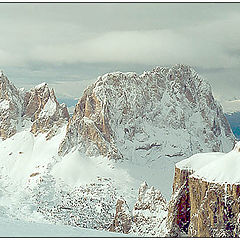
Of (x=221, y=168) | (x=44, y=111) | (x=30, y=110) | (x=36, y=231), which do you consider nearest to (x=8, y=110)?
(x=30, y=110)

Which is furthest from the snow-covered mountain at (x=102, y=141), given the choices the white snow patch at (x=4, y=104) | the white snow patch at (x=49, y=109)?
the white snow patch at (x=4, y=104)

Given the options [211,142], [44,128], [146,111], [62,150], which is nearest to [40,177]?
[62,150]

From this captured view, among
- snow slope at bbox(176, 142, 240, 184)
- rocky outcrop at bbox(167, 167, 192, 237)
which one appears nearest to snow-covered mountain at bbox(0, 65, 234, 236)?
rocky outcrop at bbox(167, 167, 192, 237)

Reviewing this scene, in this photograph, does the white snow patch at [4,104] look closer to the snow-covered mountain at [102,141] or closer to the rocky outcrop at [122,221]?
the snow-covered mountain at [102,141]

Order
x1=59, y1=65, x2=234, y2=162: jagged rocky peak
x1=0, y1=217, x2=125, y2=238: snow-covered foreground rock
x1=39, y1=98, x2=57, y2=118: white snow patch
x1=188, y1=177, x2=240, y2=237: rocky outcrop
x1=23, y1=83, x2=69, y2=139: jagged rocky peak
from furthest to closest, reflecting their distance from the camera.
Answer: x1=23, y1=83, x2=69, y2=139: jagged rocky peak
x1=39, y1=98, x2=57, y2=118: white snow patch
x1=59, y1=65, x2=234, y2=162: jagged rocky peak
x1=188, y1=177, x2=240, y2=237: rocky outcrop
x1=0, y1=217, x2=125, y2=238: snow-covered foreground rock

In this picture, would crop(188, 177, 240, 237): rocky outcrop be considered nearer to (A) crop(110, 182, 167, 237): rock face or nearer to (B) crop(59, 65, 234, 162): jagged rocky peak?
(A) crop(110, 182, 167, 237): rock face

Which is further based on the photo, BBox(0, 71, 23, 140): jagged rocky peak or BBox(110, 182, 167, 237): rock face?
BBox(0, 71, 23, 140): jagged rocky peak
